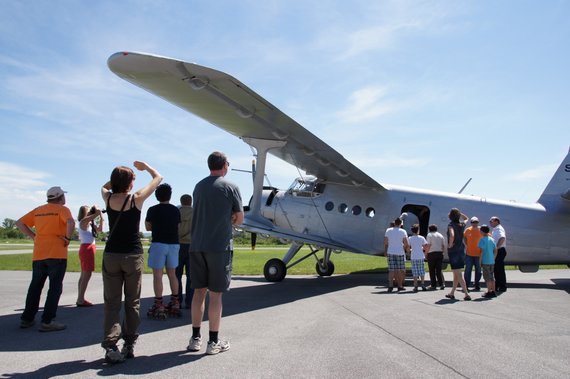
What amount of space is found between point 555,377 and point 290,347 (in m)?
2.54

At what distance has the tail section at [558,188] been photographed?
1242 centimetres

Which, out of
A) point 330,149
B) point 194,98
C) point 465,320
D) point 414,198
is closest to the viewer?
point 465,320

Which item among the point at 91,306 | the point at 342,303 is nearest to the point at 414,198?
the point at 342,303

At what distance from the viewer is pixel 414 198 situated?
13047mm

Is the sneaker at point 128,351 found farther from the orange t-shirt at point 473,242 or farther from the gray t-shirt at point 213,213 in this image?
the orange t-shirt at point 473,242

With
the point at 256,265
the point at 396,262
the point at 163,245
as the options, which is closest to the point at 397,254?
the point at 396,262

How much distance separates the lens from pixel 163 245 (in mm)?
6613

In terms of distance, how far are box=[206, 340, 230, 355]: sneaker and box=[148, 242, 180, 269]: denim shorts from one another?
2.40 metres

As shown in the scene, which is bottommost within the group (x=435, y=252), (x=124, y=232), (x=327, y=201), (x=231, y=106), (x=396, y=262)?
(x=396, y=262)

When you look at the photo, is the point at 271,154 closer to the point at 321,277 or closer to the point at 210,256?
the point at 321,277

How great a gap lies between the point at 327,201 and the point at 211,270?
30.7ft

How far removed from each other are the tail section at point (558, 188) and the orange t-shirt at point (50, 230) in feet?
42.0

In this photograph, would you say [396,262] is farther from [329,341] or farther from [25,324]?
[25,324]

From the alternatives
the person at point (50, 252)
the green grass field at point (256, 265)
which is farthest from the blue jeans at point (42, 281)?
the green grass field at point (256, 265)
